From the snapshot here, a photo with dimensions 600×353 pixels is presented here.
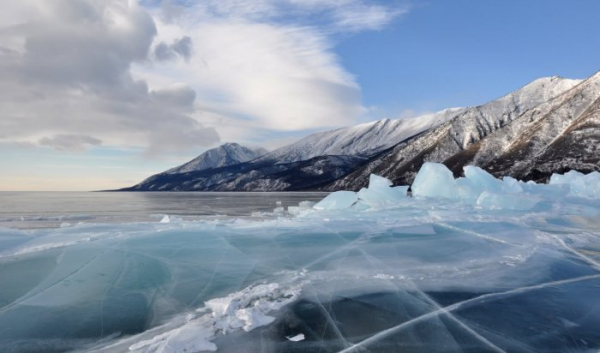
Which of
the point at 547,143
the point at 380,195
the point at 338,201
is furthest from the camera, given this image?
the point at 547,143

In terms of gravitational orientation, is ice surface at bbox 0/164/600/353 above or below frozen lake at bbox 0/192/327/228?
below

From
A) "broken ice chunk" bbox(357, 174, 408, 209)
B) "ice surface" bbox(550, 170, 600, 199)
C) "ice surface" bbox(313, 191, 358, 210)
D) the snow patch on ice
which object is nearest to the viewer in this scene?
the snow patch on ice

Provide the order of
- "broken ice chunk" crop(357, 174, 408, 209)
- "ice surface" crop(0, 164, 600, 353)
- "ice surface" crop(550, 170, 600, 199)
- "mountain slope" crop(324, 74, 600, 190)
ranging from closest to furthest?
"ice surface" crop(0, 164, 600, 353) < "broken ice chunk" crop(357, 174, 408, 209) < "ice surface" crop(550, 170, 600, 199) < "mountain slope" crop(324, 74, 600, 190)

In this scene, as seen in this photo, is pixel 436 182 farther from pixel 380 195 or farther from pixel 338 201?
pixel 338 201

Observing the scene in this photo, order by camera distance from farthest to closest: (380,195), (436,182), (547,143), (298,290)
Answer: (547,143) < (436,182) < (380,195) < (298,290)

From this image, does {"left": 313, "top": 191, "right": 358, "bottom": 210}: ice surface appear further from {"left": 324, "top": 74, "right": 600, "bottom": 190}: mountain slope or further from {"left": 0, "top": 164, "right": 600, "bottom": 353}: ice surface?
{"left": 324, "top": 74, "right": 600, "bottom": 190}: mountain slope

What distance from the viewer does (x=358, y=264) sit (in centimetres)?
1004

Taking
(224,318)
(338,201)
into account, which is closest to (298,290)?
(224,318)

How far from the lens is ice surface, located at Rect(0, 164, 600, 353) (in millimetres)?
5723

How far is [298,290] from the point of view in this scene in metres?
7.85

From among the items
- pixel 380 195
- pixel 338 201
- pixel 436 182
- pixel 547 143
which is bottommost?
pixel 338 201

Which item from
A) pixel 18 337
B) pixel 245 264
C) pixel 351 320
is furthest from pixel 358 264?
pixel 18 337

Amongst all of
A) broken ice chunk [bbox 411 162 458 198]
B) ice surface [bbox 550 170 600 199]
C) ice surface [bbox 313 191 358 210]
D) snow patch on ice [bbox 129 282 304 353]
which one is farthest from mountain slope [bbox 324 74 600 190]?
snow patch on ice [bbox 129 282 304 353]

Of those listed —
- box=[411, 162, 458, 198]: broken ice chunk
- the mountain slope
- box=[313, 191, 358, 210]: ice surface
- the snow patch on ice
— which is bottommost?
the snow patch on ice
